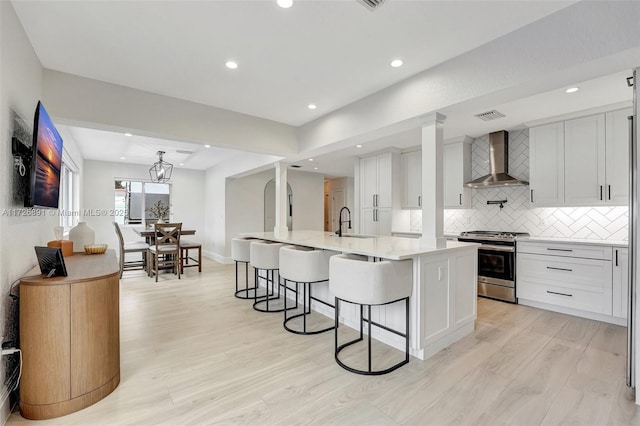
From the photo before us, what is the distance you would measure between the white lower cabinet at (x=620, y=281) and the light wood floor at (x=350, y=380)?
0.21 m

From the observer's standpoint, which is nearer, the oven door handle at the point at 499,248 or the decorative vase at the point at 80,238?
the decorative vase at the point at 80,238

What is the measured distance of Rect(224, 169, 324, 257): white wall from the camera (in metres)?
7.38

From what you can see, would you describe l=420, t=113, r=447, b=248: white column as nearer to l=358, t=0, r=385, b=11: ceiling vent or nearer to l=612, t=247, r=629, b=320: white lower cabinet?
l=358, t=0, r=385, b=11: ceiling vent

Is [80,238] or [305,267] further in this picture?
[80,238]

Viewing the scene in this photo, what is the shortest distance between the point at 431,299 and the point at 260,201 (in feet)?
20.0

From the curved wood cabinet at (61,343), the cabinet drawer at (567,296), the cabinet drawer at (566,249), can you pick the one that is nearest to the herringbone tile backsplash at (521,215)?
the cabinet drawer at (566,249)

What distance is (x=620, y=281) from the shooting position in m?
3.16

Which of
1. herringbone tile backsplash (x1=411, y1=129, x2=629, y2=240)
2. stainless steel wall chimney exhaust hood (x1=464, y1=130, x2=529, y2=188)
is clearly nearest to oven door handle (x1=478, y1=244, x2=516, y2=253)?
herringbone tile backsplash (x1=411, y1=129, x2=629, y2=240)

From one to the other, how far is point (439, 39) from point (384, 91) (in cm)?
88

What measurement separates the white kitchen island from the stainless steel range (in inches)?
54.0

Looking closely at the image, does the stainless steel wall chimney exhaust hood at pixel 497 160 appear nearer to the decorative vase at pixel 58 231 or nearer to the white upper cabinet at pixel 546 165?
the white upper cabinet at pixel 546 165

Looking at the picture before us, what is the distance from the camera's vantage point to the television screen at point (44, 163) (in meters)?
1.90

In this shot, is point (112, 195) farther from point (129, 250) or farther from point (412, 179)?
point (412, 179)

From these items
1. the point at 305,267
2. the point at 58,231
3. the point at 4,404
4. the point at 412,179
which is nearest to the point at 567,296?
the point at 412,179
